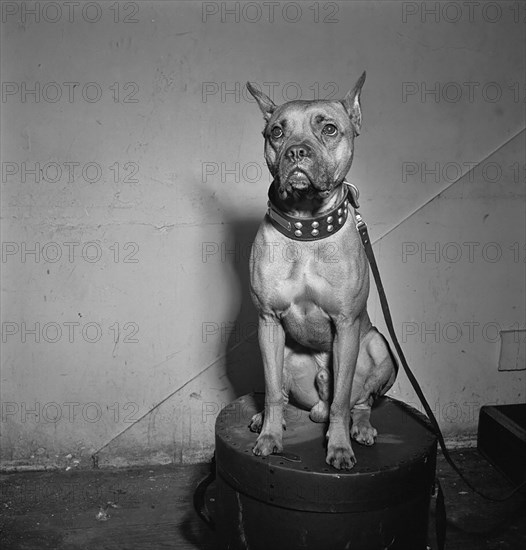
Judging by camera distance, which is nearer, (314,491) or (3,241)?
(314,491)

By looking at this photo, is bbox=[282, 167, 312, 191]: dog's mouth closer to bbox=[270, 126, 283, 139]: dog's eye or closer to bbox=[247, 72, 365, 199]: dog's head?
bbox=[247, 72, 365, 199]: dog's head

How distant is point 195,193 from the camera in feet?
12.5

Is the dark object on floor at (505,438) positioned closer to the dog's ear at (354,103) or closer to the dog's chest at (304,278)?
the dog's chest at (304,278)

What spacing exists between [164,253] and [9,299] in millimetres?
881

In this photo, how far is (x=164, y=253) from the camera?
386 centimetres

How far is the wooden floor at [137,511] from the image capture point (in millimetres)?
3252

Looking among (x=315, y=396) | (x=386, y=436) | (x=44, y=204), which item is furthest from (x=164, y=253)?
(x=386, y=436)

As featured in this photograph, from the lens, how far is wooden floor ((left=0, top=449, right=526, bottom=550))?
3.25m

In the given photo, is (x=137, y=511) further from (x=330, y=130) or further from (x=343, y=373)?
(x=330, y=130)

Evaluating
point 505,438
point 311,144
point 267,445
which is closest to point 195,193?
point 311,144

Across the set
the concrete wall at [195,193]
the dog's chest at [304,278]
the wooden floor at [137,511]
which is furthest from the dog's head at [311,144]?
the wooden floor at [137,511]

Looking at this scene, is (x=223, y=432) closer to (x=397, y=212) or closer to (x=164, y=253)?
(x=164, y=253)

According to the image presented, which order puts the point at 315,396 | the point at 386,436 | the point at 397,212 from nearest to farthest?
the point at 386,436 → the point at 315,396 → the point at 397,212

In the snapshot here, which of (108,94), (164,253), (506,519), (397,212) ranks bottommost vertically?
(506,519)
